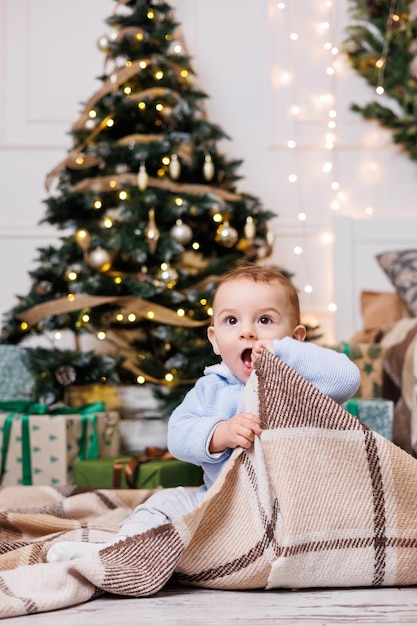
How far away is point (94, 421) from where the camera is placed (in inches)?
92.7

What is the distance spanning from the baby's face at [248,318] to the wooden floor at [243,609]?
36 cm

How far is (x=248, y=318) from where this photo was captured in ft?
4.27

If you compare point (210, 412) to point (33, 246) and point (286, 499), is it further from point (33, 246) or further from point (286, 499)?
point (33, 246)

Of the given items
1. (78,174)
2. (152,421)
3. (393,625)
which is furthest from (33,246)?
(393,625)

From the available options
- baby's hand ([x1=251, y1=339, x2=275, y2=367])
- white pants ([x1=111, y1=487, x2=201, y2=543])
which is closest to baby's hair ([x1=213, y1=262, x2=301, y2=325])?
baby's hand ([x1=251, y1=339, x2=275, y2=367])

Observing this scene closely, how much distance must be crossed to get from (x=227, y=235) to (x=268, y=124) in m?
0.71

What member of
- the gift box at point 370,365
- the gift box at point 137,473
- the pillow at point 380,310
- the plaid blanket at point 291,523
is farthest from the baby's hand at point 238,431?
the pillow at point 380,310

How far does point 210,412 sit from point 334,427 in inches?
9.8

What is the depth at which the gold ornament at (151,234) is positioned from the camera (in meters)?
2.58

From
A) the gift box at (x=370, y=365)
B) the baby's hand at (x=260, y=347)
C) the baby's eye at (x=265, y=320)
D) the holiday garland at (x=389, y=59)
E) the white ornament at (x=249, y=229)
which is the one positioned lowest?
the gift box at (x=370, y=365)

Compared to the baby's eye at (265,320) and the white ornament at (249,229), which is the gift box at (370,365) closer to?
the white ornament at (249,229)

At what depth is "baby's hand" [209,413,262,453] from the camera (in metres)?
1.16

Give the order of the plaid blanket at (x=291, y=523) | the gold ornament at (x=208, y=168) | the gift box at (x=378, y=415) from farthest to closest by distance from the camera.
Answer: the gold ornament at (x=208, y=168) → the gift box at (x=378, y=415) → the plaid blanket at (x=291, y=523)

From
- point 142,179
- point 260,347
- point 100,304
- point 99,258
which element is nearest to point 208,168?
point 142,179
